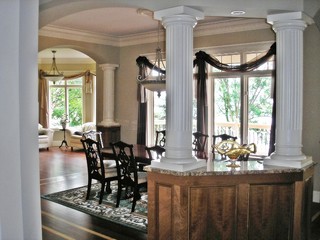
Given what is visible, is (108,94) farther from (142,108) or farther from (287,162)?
(287,162)

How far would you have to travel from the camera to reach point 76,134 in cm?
1066

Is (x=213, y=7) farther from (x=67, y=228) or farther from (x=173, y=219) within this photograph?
(x=67, y=228)

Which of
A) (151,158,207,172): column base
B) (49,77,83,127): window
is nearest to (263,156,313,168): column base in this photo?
(151,158,207,172): column base

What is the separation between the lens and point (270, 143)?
5.83m

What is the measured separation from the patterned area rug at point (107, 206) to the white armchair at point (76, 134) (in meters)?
4.54

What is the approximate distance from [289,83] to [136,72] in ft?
16.2

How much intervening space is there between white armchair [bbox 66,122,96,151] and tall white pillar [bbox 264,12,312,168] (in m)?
7.64

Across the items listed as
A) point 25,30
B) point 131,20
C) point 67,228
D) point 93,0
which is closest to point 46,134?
point 131,20

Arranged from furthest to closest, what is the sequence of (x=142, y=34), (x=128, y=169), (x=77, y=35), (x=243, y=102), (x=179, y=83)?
(x=142, y=34) < (x=77, y=35) < (x=243, y=102) < (x=128, y=169) < (x=179, y=83)

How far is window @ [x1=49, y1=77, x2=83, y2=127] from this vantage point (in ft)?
39.8

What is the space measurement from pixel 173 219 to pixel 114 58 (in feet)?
19.0

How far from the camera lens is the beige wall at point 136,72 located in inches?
207

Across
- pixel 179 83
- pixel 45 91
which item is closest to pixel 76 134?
pixel 45 91

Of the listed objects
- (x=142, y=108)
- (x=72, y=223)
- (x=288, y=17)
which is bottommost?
(x=72, y=223)
